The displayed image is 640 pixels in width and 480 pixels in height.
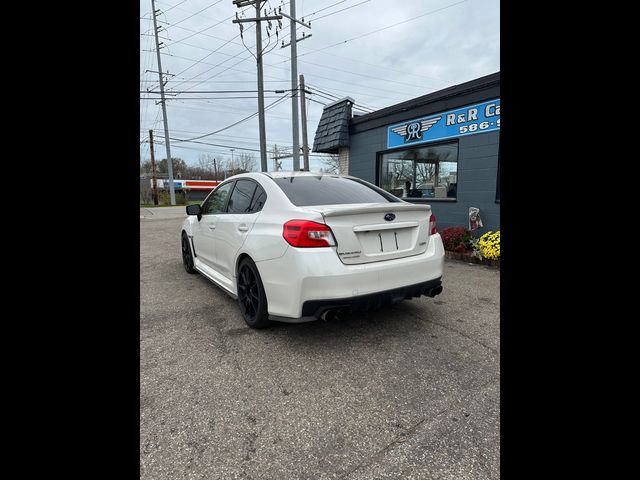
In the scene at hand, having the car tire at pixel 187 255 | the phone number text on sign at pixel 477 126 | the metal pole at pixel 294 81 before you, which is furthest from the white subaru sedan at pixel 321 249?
the metal pole at pixel 294 81

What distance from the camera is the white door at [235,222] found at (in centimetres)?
359

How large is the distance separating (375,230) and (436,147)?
602 centimetres

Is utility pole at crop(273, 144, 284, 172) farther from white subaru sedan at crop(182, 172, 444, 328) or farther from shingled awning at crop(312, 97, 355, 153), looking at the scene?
white subaru sedan at crop(182, 172, 444, 328)

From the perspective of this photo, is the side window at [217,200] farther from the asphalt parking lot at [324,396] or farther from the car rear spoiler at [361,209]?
the car rear spoiler at [361,209]

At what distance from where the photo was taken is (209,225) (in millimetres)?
4527

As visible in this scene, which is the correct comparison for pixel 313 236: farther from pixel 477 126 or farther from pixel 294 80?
pixel 294 80

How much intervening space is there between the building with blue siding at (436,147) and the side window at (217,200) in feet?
14.5

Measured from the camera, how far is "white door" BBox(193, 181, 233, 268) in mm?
4465

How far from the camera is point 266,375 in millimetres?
2717

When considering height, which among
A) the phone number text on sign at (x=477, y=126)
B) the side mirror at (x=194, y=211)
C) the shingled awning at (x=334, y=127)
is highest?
the shingled awning at (x=334, y=127)

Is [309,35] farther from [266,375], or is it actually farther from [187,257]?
[266,375]

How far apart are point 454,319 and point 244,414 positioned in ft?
7.98

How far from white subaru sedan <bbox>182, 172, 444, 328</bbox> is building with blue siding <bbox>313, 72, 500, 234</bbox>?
3702 mm
